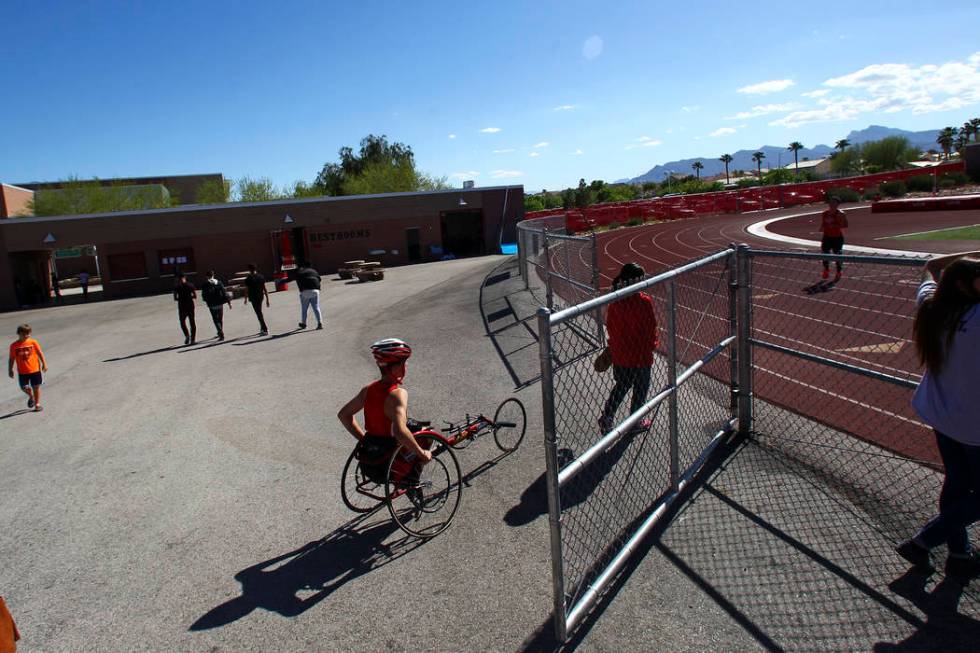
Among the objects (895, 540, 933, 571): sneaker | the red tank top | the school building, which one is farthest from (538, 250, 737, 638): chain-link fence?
the school building

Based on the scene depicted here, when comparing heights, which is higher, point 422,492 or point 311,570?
point 422,492

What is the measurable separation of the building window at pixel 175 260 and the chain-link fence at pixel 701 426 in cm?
3170

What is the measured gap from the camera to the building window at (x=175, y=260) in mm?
34719

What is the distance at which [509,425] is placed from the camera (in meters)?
6.34

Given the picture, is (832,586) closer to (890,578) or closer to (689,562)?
(890,578)

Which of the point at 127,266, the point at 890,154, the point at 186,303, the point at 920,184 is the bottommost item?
the point at 186,303

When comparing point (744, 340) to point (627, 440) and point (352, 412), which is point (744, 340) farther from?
point (352, 412)

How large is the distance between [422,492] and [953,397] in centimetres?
357

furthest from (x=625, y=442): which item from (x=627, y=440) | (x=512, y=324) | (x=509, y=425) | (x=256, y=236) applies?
(x=256, y=236)

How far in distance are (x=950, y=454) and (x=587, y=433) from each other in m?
3.19

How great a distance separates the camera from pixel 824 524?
14.8 ft

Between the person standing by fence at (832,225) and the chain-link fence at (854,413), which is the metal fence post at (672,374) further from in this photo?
the person standing by fence at (832,225)

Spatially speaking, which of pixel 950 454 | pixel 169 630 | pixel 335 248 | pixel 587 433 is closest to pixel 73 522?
pixel 169 630

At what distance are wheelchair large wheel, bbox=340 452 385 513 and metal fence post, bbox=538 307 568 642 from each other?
212cm
